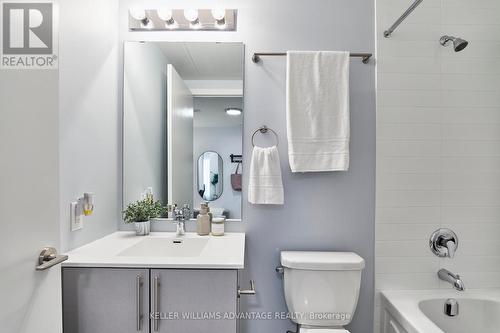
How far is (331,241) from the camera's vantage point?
64.6 inches

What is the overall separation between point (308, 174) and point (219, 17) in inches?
40.9

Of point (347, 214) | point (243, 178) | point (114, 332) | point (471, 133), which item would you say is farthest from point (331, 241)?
point (114, 332)

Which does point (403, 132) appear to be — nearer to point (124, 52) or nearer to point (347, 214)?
point (347, 214)

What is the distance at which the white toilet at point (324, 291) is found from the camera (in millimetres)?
1414

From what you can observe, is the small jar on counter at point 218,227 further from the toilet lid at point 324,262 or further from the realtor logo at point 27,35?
the realtor logo at point 27,35

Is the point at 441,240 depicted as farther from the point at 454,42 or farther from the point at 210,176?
the point at 210,176

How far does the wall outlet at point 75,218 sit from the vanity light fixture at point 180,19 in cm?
108

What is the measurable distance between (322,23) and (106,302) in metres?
1.80

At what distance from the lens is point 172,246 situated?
152 cm

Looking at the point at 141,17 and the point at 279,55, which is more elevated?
the point at 141,17

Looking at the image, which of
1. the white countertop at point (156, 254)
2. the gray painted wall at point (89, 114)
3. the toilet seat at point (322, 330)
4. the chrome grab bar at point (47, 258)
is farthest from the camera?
the toilet seat at point (322, 330)

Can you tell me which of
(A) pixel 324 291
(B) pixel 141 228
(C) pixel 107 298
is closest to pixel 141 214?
(B) pixel 141 228

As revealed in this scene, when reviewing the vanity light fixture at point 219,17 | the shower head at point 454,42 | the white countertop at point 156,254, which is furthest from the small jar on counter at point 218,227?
the shower head at point 454,42

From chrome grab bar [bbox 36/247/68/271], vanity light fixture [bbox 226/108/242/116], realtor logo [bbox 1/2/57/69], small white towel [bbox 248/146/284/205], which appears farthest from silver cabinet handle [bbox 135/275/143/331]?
vanity light fixture [bbox 226/108/242/116]
